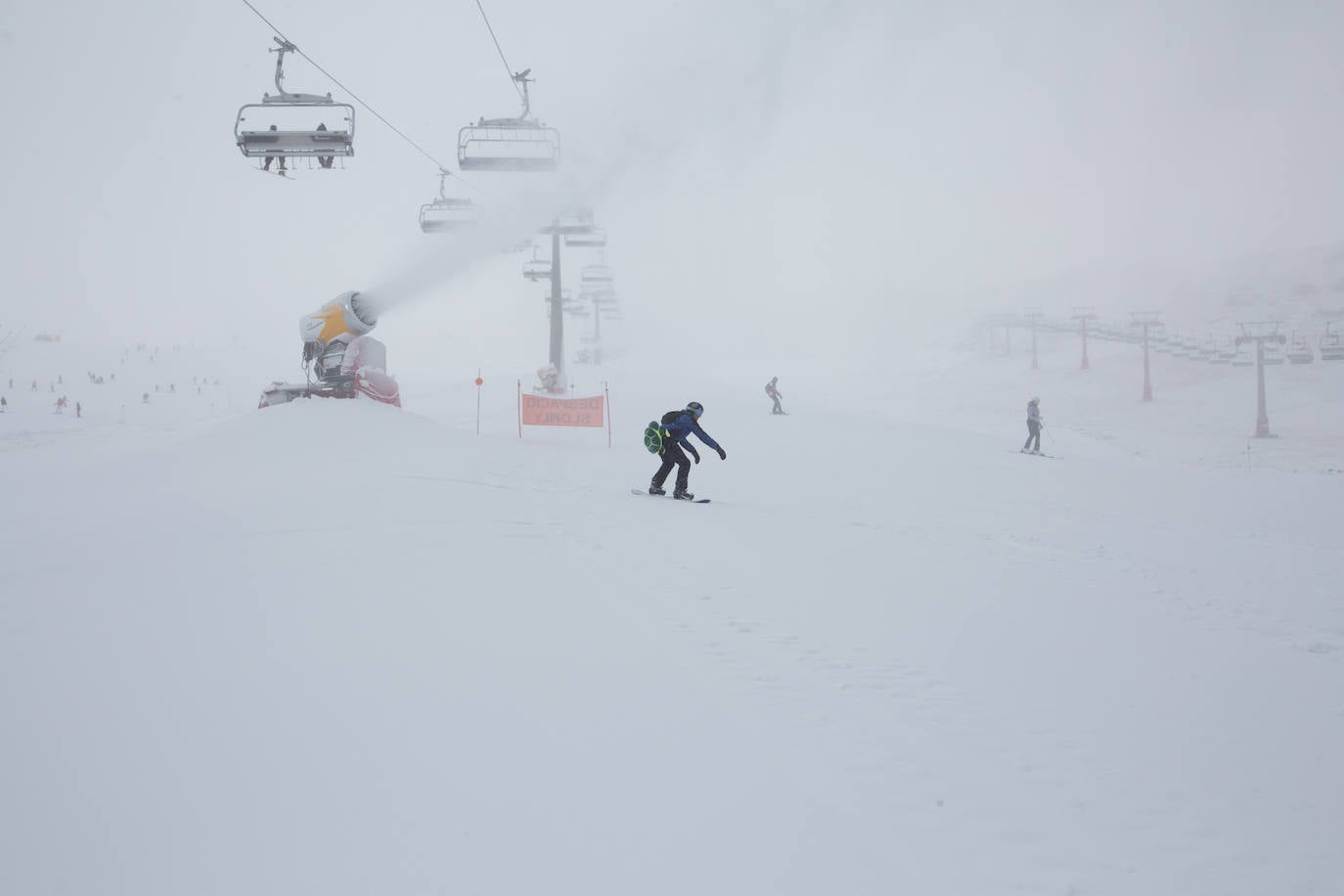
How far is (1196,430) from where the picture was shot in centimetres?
4006

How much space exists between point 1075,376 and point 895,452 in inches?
1812

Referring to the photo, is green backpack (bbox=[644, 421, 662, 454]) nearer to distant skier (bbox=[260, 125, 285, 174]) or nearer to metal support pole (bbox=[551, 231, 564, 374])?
distant skier (bbox=[260, 125, 285, 174])

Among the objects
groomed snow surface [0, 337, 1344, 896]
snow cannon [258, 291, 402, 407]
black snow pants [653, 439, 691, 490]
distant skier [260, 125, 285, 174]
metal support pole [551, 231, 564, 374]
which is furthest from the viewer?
metal support pole [551, 231, 564, 374]

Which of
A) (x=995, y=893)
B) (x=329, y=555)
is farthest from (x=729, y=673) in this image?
(x=329, y=555)

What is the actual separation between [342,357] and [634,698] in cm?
1740

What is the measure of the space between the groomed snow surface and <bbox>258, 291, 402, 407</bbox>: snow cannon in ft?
22.7

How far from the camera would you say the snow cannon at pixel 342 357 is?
1908 cm

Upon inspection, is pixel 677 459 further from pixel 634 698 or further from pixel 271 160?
pixel 271 160

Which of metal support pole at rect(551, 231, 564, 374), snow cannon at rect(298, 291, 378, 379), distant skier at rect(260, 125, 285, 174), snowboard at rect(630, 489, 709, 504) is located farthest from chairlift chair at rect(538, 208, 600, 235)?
snowboard at rect(630, 489, 709, 504)

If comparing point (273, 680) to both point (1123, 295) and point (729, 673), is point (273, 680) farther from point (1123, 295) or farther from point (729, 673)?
point (1123, 295)

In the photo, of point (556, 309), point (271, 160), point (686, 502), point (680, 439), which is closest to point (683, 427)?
point (680, 439)

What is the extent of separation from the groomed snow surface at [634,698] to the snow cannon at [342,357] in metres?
6.93

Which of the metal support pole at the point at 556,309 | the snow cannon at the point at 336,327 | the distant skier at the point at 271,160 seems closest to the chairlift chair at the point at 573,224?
the metal support pole at the point at 556,309

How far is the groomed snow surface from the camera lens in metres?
3.30
